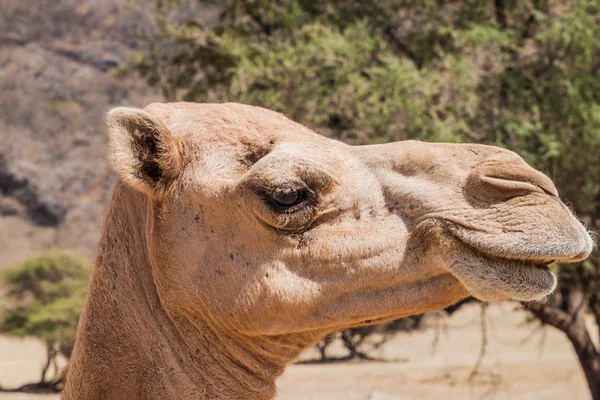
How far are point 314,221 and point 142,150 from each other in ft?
2.29

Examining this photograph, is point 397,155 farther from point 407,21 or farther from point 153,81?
point 153,81

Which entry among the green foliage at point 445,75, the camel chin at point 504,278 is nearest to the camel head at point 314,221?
the camel chin at point 504,278

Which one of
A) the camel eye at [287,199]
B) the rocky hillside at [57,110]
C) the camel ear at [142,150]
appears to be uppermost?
the camel ear at [142,150]

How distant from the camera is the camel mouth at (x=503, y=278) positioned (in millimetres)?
2699

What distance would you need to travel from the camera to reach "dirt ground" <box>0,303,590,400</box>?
15727mm

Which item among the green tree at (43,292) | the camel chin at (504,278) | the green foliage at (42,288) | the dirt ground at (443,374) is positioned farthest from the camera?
the green foliage at (42,288)

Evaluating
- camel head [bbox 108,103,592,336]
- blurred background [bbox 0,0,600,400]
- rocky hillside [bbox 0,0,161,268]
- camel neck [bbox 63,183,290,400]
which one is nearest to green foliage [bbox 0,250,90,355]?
blurred background [bbox 0,0,600,400]

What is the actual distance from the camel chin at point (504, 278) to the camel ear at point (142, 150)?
1.17 m

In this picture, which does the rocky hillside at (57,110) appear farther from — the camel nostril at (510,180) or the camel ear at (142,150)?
the camel nostril at (510,180)

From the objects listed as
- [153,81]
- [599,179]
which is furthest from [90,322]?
[153,81]

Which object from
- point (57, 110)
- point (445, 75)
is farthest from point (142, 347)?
point (57, 110)

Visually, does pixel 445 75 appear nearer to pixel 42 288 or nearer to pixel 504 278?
pixel 504 278

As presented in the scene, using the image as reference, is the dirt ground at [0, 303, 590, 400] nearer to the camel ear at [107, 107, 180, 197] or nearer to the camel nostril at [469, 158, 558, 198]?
the camel ear at [107, 107, 180, 197]

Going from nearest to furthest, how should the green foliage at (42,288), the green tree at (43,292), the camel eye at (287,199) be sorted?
the camel eye at (287,199) < the green tree at (43,292) < the green foliage at (42,288)
